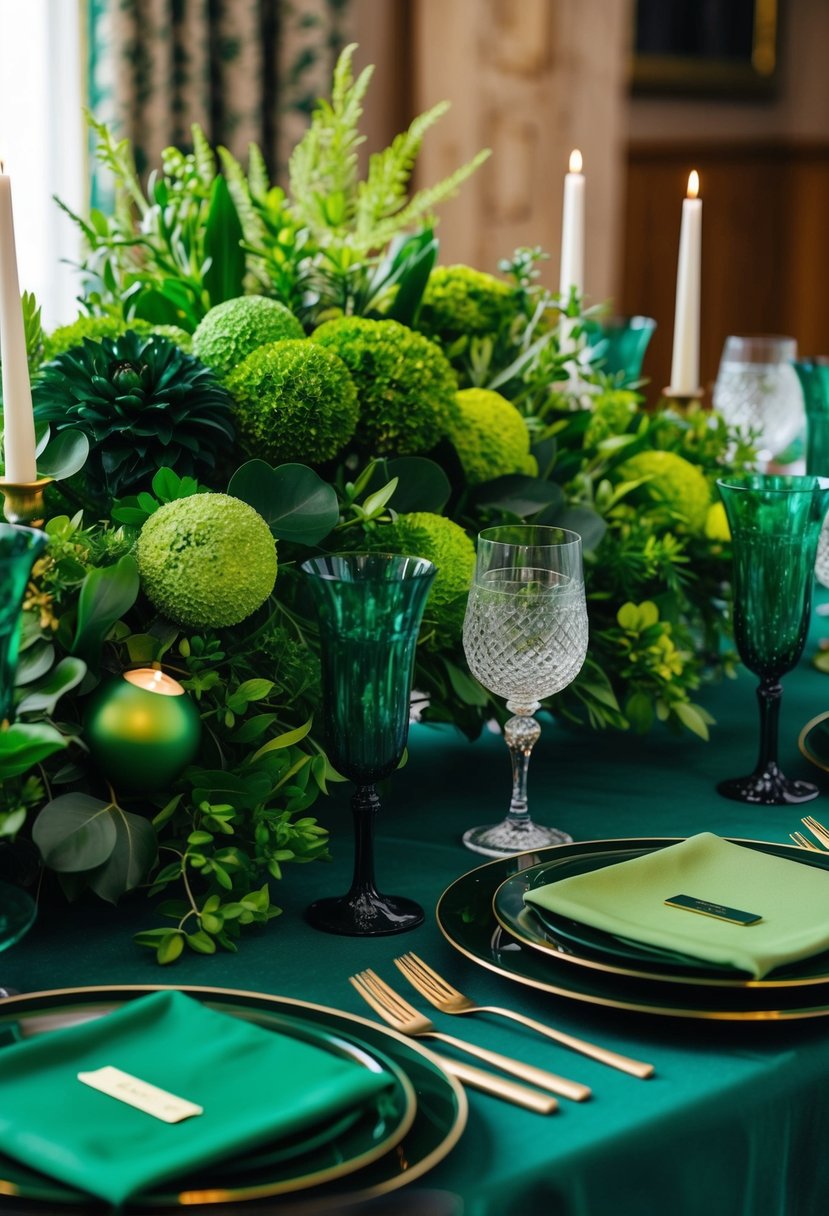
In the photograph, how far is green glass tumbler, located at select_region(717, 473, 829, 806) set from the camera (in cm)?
111

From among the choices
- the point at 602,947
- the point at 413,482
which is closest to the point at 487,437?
the point at 413,482

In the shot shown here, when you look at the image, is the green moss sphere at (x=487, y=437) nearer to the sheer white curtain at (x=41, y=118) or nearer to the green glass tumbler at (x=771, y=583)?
the green glass tumbler at (x=771, y=583)

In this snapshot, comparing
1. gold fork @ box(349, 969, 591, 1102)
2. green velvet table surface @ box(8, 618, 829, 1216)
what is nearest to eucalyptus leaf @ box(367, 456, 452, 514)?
green velvet table surface @ box(8, 618, 829, 1216)

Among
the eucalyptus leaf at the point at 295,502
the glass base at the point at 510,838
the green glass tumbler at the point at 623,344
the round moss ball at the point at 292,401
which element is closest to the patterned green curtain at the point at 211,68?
the green glass tumbler at the point at 623,344

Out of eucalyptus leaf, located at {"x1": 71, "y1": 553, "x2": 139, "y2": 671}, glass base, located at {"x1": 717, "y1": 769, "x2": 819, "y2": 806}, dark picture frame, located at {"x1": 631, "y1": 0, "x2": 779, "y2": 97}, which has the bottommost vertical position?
glass base, located at {"x1": 717, "y1": 769, "x2": 819, "y2": 806}

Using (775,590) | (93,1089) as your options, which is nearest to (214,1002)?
(93,1089)

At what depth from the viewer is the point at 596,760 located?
4.21ft

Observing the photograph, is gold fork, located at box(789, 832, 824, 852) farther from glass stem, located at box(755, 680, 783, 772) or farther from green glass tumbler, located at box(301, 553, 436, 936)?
green glass tumbler, located at box(301, 553, 436, 936)

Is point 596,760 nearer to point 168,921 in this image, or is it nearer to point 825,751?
point 825,751

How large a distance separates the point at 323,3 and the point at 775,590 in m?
2.66

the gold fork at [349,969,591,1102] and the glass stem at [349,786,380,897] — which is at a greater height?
the glass stem at [349,786,380,897]

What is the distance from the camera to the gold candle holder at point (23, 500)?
977mm

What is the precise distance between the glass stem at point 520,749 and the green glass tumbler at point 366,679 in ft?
0.52

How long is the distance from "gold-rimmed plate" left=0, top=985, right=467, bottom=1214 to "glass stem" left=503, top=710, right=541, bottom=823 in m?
0.35
